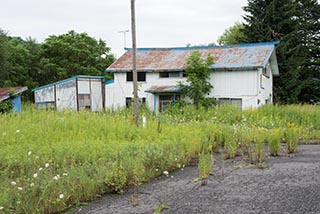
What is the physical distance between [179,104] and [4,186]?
A: 15440 mm

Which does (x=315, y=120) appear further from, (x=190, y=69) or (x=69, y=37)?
(x=69, y=37)

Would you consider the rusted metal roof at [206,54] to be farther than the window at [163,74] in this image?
No

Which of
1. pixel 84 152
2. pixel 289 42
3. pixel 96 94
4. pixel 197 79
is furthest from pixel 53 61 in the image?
pixel 84 152

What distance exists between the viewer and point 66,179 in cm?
454

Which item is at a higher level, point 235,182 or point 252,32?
point 252,32

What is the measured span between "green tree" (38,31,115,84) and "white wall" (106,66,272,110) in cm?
1009

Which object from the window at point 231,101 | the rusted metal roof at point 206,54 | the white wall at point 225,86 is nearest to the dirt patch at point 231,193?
the white wall at point 225,86

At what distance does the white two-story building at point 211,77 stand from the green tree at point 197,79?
1.35 feet

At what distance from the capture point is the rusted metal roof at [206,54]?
1983 centimetres

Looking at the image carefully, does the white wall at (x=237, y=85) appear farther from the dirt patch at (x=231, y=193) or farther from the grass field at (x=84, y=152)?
the dirt patch at (x=231, y=193)

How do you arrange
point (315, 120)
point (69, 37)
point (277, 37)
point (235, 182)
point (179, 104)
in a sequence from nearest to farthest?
point (235, 182), point (315, 120), point (179, 104), point (277, 37), point (69, 37)

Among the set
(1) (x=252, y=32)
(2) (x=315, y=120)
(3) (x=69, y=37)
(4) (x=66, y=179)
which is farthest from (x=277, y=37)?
(4) (x=66, y=179)

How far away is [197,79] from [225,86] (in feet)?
5.78

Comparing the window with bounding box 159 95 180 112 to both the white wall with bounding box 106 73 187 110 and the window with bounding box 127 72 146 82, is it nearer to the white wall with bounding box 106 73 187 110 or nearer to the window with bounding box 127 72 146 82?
the white wall with bounding box 106 73 187 110
